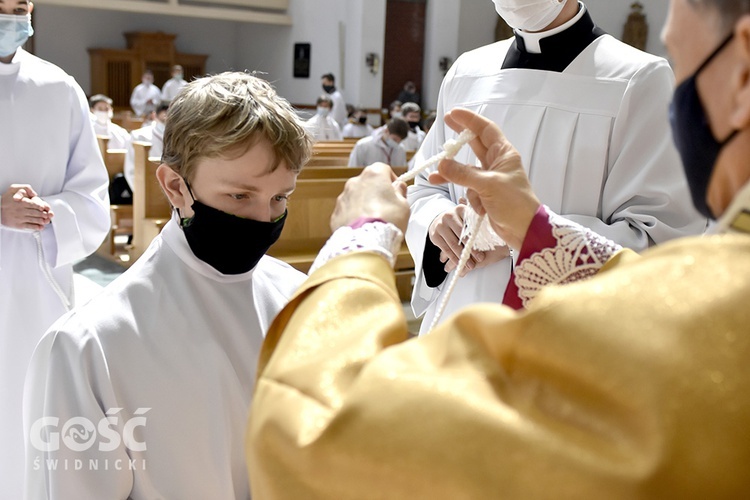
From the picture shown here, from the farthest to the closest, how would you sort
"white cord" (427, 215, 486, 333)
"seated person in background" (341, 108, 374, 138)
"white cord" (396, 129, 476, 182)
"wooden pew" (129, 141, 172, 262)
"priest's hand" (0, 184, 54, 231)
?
1. "seated person in background" (341, 108, 374, 138)
2. "wooden pew" (129, 141, 172, 262)
3. "priest's hand" (0, 184, 54, 231)
4. "white cord" (427, 215, 486, 333)
5. "white cord" (396, 129, 476, 182)

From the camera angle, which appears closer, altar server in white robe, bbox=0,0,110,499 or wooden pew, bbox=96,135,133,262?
altar server in white robe, bbox=0,0,110,499

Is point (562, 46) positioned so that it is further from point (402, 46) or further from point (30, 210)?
point (402, 46)

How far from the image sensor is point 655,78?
2.34m

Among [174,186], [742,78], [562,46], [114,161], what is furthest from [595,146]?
[114,161]

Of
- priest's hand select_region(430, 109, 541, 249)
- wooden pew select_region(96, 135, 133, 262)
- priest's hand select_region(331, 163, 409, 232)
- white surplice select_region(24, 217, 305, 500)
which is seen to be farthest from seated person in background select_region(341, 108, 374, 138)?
priest's hand select_region(331, 163, 409, 232)

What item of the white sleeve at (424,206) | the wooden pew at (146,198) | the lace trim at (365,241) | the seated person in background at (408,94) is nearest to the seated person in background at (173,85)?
the seated person in background at (408,94)

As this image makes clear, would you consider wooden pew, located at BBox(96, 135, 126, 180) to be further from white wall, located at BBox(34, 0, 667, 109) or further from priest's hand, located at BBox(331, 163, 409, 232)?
white wall, located at BBox(34, 0, 667, 109)

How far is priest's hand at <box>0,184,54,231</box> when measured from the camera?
10.4 feet

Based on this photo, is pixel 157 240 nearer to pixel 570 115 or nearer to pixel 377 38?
pixel 570 115

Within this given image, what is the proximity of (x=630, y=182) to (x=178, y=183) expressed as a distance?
127 centimetres

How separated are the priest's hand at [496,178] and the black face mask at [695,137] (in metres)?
0.46

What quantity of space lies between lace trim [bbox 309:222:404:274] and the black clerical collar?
1.45 meters

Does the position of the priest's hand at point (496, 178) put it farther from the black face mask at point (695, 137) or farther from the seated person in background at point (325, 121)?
the seated person in background at point (325, 121)

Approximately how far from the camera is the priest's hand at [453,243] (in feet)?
7.33
